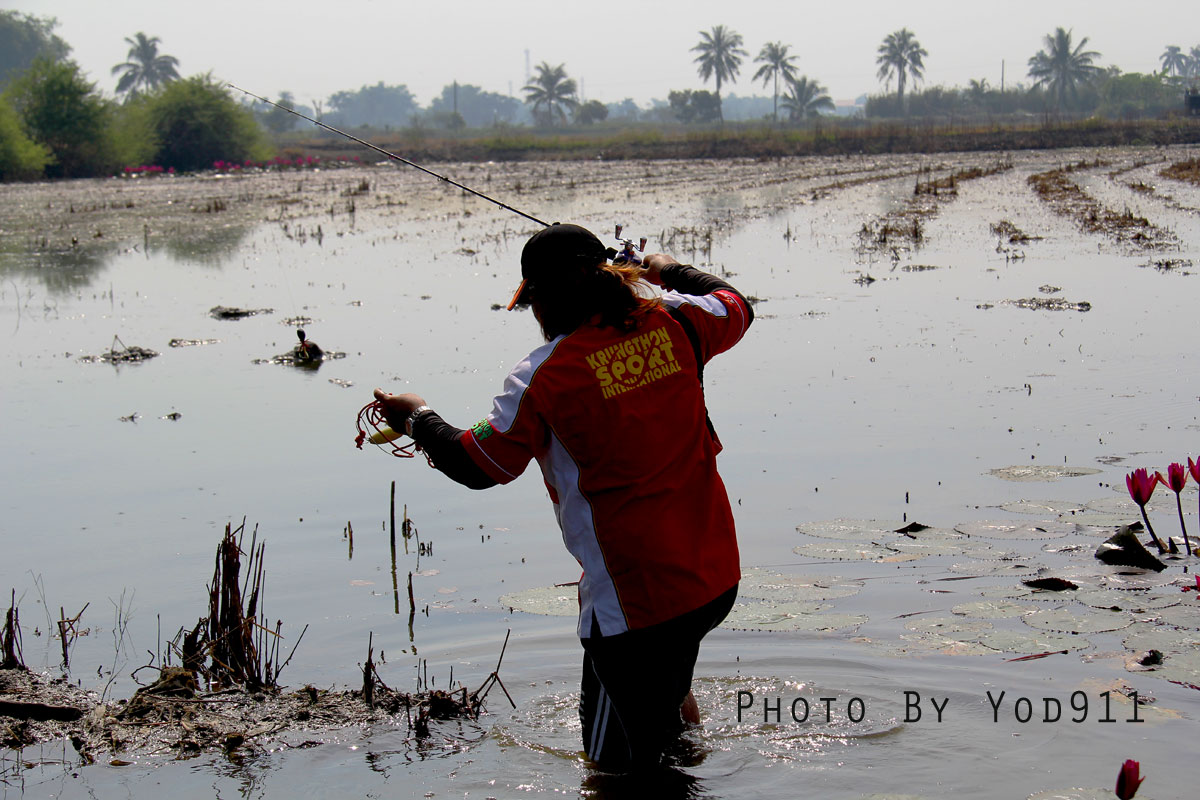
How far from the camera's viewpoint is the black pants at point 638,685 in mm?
3014

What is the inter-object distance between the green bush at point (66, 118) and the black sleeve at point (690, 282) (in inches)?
1815

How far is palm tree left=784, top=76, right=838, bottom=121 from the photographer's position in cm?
11119

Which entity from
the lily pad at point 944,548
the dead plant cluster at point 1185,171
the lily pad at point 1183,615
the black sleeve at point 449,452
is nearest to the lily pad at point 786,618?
the lily pad at point 944,548

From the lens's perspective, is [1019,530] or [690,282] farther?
[1019,530]

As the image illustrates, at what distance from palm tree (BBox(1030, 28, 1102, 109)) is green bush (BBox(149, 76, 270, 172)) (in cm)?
8575

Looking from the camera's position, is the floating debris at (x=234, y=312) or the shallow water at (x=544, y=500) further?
the floating debris at (x=234, y=312)

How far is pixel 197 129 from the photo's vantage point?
5203 centimetres

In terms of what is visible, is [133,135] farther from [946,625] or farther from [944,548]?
[946,625]

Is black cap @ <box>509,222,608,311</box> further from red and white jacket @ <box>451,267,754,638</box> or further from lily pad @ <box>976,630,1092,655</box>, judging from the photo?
lily pad @ <box>976,630,1092,655</box>

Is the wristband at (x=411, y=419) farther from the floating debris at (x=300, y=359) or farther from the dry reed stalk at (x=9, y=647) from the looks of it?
the floating debris at (x=300, y=359)

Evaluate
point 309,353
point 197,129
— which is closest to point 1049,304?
point 309,353

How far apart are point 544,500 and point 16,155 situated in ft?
134

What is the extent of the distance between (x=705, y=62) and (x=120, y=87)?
59.6 meters

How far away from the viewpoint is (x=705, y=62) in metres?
120
